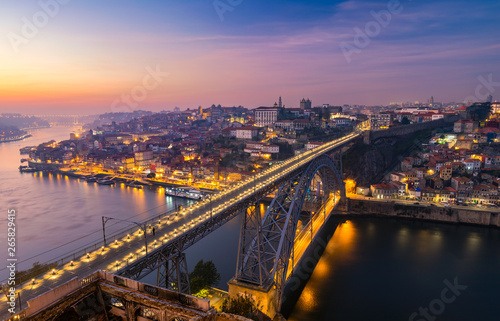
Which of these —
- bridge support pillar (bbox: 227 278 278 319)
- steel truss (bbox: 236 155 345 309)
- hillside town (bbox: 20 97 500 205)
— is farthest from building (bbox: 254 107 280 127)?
bridge support pillar (bbox: 227 278 278 319)

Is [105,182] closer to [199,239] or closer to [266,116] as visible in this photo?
[266,116]

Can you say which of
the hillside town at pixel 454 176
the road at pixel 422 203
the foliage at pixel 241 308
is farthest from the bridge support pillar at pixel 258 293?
the hillside town at pixel 454 176

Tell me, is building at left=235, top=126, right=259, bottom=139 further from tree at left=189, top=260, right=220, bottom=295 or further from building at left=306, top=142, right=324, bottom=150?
tree at left=189, top=260, right=220, bottom=295

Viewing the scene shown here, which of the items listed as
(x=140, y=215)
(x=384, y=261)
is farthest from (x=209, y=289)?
(x=140, y=215)

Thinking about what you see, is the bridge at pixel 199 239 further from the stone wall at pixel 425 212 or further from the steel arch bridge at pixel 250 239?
the stone wall at pixel 425 212

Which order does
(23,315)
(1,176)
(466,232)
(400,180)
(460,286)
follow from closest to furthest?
(23,315) < (460,286) < (466,232) < (400,180) < (1,176)

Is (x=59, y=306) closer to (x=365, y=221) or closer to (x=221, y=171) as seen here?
(x=365, y=221)
